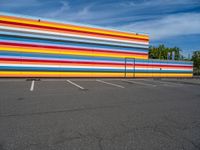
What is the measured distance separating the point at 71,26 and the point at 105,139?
753 inches

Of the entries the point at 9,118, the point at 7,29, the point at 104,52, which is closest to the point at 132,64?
the point at 104,52

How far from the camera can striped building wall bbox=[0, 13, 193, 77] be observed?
18.2m

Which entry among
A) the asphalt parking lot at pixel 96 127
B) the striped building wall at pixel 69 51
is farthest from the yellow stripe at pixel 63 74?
the asphalt parking lot at pixel 96 127

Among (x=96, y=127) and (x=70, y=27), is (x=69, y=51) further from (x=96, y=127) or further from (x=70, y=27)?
(x=96, y=127)

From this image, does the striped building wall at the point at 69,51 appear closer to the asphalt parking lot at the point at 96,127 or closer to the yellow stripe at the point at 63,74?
the yellow stripe at the point at 63,74

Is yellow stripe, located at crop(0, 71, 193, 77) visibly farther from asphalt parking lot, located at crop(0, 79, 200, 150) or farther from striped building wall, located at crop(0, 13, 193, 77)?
asphalt parking lot, located at crop(0, 79, 200, 150)

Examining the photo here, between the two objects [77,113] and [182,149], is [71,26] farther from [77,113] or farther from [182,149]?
[182,149]

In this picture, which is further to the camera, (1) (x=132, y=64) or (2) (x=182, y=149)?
(1) (x=132, y=64)

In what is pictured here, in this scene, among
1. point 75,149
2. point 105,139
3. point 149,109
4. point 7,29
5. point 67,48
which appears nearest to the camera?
point 75,149

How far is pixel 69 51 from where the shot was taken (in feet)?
69.5

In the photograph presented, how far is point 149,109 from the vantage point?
6.86m

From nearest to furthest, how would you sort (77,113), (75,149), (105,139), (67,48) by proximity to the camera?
(75,149)
(105,139)
(77,113)
(67,48)

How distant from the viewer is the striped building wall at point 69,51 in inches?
718

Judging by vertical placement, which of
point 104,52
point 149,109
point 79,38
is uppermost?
point 79,38
